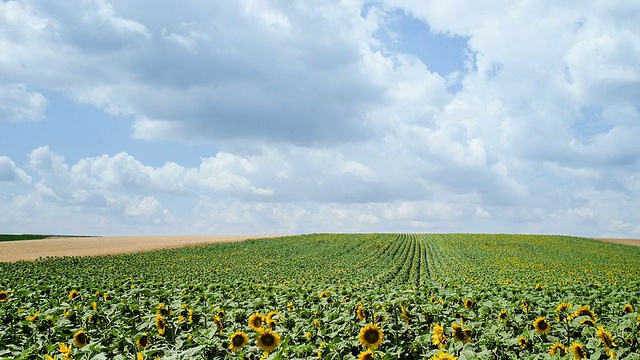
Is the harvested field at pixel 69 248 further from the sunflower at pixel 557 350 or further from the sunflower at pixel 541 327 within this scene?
the sunflower at pixel 557 350

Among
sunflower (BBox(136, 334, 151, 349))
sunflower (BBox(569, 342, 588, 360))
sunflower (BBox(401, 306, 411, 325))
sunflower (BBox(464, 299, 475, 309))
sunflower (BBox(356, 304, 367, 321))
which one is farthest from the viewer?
sunflower (BBox(464, 299, 475, 309))

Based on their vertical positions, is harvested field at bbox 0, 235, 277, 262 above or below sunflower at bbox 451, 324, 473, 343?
below

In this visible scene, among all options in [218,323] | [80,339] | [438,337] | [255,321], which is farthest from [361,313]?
[80,339]

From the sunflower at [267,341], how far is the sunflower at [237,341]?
0.18 m

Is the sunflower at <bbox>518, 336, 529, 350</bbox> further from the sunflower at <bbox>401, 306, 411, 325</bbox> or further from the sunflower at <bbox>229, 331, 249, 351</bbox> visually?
the sunflower at <bbox>229, 331, 249, 351</bbox>

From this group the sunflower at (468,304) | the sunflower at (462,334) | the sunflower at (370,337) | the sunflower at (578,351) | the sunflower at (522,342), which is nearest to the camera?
the sunflower at (578,351)

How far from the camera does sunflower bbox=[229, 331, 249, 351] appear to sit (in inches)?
207

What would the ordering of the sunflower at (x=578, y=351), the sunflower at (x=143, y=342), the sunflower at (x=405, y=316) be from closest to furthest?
the sunflower at (x=578, y=351), the sunflower at (x=143, y=342), the sunflower at (x=405, y=316)

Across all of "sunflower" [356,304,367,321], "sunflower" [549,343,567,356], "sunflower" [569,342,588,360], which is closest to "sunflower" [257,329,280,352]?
"sunflower" [356,304,367,321]

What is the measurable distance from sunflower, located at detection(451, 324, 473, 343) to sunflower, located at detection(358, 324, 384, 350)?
1.15m

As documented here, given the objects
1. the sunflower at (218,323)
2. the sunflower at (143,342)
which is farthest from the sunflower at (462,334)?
the sunflower at (143,342)

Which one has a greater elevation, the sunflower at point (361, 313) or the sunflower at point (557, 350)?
the sunflower at point (361, 313)

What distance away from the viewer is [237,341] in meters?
5.29

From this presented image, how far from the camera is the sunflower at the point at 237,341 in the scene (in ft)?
17.2
